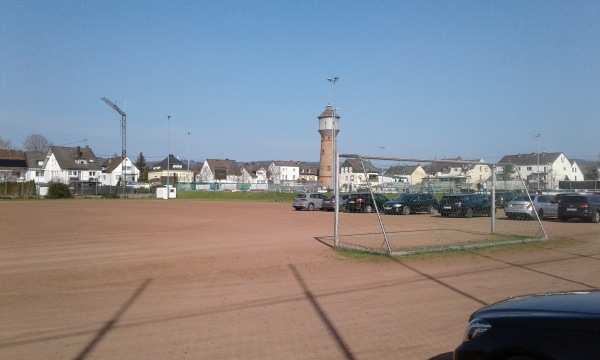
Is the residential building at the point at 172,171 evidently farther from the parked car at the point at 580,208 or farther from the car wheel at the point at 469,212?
the car wheel at the point at 469,212

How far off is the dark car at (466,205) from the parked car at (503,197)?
1.51 feet

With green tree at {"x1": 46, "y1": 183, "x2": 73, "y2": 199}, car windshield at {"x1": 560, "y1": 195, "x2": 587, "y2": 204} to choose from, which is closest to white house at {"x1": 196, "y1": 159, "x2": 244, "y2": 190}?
green tree at {"x1": 46, "y1": 183, "x2": 73, "y2": 199}

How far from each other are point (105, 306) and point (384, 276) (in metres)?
5.68

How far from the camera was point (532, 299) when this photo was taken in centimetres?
436

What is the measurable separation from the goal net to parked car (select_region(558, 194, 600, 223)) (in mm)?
5844

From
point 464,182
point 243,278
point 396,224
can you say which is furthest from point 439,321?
point 396,224

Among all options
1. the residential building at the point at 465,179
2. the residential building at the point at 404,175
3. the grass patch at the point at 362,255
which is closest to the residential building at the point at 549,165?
the residential building at the point at 465,179

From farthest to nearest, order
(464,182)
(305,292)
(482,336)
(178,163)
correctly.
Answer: (178,163), (464,182), (305,292), (482,336)

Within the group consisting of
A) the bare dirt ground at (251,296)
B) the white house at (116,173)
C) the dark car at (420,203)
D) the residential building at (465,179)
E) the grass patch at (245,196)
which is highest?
the white house at (116,173)

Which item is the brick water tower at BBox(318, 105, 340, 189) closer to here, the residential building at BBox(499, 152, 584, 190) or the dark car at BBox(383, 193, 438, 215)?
the residential building at BBox(499, 152, 584, 190)

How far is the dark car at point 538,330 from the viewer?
3.48 meters

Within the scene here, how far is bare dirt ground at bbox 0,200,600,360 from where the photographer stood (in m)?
6.04

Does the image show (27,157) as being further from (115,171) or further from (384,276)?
(384,276)

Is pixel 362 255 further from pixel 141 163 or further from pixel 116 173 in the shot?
pixel 141 163
